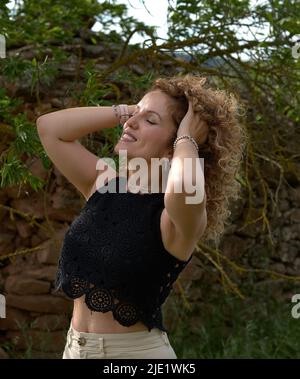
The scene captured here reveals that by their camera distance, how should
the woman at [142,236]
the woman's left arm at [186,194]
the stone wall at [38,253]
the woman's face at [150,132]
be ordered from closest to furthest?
the woman's left arm at [186,194]
the woman at [142,236]
the woman's face at [150,132]
the stone wall at [38,253]

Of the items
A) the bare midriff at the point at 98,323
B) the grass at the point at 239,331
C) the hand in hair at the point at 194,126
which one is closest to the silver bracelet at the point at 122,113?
the hand in hair at the point at 194,126

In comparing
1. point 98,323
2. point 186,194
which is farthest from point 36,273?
point 186,194

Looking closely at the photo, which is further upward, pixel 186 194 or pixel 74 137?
pixel 186 194

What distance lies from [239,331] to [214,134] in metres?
3.26

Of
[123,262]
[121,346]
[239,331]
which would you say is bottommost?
[239,331]

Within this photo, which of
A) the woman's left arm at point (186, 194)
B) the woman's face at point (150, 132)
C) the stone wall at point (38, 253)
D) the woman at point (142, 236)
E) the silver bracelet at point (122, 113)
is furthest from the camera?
the stone wall at point (38, 253)

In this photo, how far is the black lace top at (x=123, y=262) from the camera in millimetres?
2037

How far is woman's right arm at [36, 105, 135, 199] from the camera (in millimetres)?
2348

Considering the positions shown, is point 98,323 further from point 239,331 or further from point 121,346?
point 239,331

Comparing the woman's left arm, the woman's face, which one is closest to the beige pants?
the woman's left arm

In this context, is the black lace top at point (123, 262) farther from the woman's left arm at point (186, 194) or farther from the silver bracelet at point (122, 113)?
the silver bracelet at point (122, 113)

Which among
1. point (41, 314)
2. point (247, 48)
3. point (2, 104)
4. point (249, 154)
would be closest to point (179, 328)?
point (41, 314)

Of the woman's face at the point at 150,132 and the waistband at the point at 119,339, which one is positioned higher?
the woman's face at the point at 150,132

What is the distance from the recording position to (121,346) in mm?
2039
